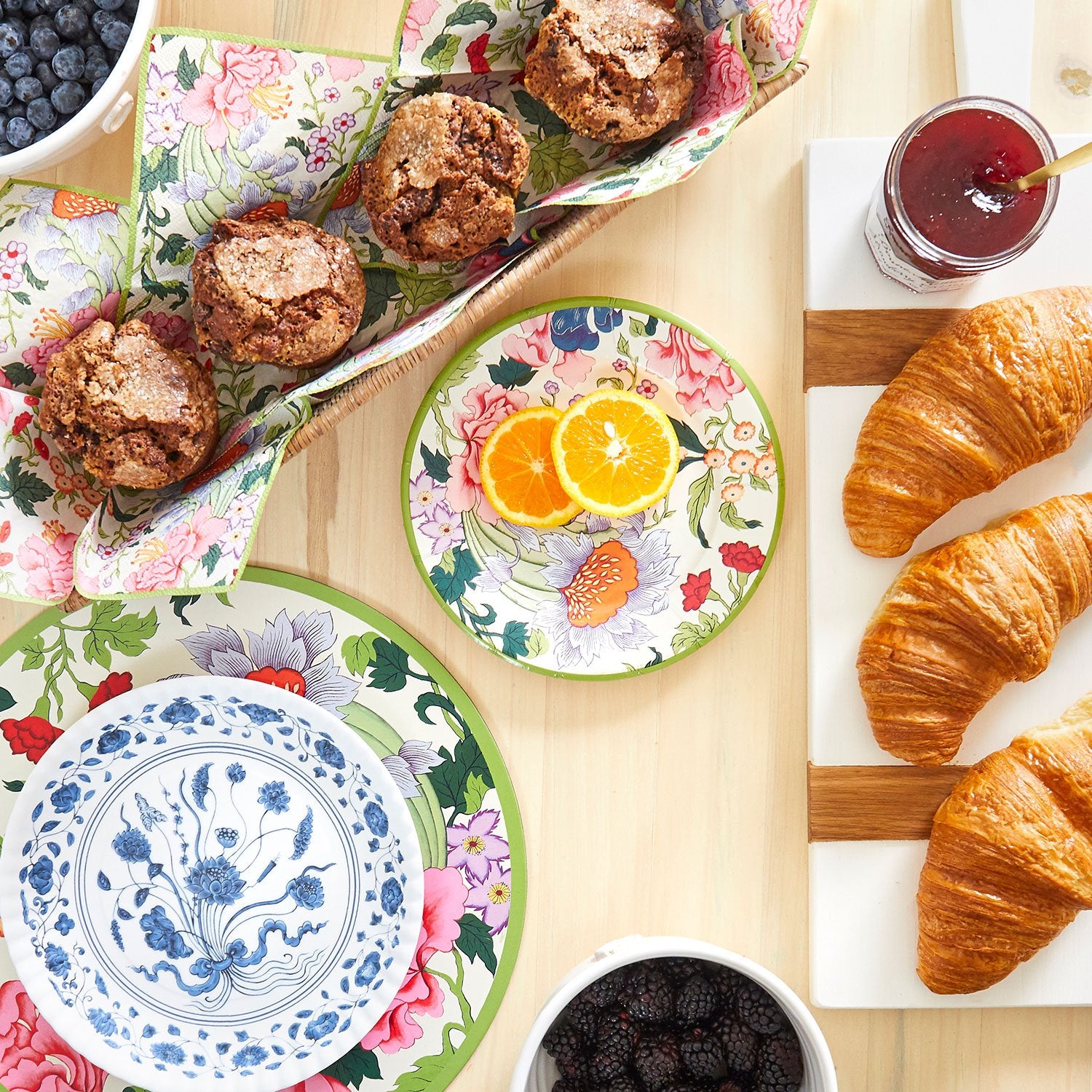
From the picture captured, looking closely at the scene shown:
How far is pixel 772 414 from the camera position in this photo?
52.2 inches

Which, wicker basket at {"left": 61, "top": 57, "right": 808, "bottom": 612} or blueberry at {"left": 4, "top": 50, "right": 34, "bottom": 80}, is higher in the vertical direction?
blueberry at {"left": 4, "top": 50, "right": 34, "bottom": 80}

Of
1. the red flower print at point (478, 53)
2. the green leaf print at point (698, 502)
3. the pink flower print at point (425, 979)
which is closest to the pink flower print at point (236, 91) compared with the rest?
the red flower print at point (478, 53)

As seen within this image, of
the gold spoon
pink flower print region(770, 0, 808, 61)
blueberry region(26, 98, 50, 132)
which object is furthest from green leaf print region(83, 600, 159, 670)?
the gold spoon

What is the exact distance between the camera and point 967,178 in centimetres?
116

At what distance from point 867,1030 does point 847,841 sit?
0.92 ft

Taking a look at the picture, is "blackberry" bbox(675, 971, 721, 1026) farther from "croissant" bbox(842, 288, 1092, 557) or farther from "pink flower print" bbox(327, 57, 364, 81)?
"pink flower print" bbox(327, 57, 364, 81)

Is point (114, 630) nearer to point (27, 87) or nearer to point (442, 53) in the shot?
point (27, 87)

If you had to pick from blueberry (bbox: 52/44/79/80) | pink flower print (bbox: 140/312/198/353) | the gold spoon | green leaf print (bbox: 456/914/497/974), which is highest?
blueberry (bbox: 52/44/79/80)

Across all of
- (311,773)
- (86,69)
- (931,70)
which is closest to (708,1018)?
(311,773)

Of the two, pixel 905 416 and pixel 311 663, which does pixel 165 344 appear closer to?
pixel 311 663

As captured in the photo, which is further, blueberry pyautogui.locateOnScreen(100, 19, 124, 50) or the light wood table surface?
the light wood table surface

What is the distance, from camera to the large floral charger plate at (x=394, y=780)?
1312mm

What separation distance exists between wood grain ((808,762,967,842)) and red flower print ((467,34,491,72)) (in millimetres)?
1007

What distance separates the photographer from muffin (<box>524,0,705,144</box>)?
1.11m
